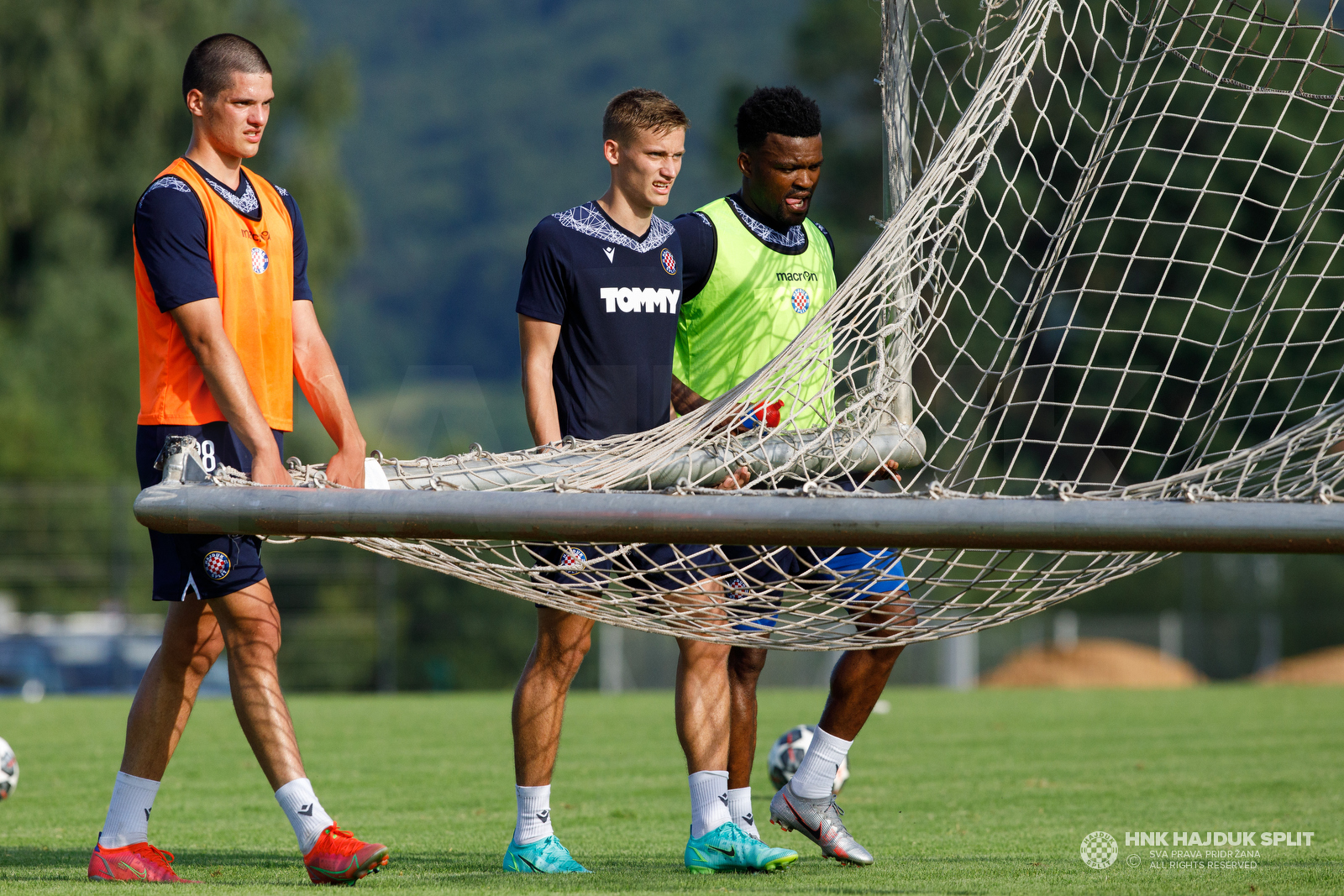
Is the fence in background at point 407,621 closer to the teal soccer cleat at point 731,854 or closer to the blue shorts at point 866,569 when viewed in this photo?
the teal soccer cleat at point 731,854

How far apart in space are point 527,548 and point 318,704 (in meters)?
10.9

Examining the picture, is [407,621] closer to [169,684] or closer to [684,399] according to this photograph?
[684,399]

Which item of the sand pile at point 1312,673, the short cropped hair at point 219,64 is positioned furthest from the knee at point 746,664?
the sand pile at point 1312,673

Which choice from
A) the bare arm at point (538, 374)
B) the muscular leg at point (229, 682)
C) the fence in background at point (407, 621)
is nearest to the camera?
the muscular leg at point (229, 682)

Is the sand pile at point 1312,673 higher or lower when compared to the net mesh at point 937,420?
lower

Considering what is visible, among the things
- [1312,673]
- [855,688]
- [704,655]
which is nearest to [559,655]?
[704,655]

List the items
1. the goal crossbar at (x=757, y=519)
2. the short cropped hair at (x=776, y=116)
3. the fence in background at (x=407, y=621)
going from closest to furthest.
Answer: the goal crossbar at (x=757, y=519) < the short cropped hair at (x=776, y=116) < the fence in background at (x=407, y=621)

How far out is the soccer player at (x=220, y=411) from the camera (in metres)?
4.30

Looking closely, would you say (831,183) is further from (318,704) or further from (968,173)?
(968,173)

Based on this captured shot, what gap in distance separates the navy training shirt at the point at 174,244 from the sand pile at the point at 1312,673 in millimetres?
19318

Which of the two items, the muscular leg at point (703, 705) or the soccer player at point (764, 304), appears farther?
the soccer player at point (764, 304)

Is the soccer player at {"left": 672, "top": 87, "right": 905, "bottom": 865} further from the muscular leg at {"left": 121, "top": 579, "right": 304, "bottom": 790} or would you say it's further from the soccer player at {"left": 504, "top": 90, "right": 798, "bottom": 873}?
the muscular leg at {"left": 121, "top": 579, "right": 304, "bottom": 790}

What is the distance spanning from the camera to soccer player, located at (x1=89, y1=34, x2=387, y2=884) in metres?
4.30

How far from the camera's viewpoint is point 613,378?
16.8 feet
